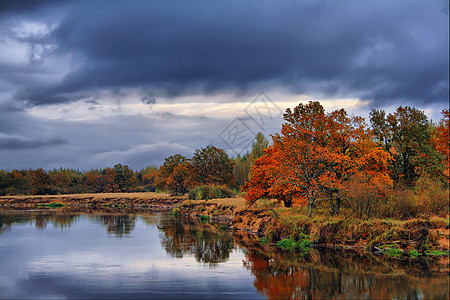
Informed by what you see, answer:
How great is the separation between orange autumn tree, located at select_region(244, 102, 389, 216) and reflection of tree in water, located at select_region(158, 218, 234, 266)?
24.3 ft

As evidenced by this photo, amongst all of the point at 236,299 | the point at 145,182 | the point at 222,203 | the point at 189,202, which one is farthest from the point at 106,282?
the point at 145,182

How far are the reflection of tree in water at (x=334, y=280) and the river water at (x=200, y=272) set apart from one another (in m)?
0.04

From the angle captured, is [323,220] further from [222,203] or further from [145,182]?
[145,182]

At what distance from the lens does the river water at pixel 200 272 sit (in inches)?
810

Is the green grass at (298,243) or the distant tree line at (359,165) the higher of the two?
the distant tree line at (359,165)

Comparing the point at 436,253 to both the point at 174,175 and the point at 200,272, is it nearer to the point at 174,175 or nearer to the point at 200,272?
the point at 200,272

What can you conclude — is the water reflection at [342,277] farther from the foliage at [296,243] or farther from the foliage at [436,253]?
the foliage at [296,243]

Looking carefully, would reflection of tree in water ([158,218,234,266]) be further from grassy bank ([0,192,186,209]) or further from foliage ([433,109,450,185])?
grassy bank ([0,192,186,209])

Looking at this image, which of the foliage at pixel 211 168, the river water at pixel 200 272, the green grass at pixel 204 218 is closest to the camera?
the river water at pixel 200 272

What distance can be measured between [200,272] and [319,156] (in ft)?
57.1

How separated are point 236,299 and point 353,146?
25.6 meters

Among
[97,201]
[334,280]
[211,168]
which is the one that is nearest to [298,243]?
[334,280]

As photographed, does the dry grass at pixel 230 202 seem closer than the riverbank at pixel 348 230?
No

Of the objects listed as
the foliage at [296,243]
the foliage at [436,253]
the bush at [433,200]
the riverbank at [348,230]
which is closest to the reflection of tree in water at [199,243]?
the riverbank at [348,230]
